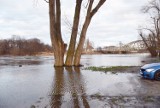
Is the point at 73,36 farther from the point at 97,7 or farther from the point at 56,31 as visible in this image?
the point at 97,7

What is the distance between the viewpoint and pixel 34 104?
7262 mm

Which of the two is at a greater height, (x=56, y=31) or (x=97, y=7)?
(x=97, y=7)

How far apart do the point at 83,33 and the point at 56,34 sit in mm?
2843

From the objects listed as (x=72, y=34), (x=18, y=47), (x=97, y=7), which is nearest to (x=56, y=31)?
(x=72, y=34)

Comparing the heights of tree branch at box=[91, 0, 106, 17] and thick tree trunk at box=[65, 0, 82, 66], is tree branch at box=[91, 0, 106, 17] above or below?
→ above

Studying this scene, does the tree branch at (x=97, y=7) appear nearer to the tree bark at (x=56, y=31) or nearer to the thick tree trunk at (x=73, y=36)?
the thick tree trunk at (x=73, y=36)

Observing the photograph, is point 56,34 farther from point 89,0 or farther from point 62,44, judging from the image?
point 89,0

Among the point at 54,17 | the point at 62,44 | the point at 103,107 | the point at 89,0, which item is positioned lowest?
the point at 103,107

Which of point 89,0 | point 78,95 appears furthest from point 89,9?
point 78,95

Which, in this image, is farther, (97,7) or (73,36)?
(73,36)

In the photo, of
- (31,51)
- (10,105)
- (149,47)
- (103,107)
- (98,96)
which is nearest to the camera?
(103,107)

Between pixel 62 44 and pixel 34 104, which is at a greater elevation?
pixel 62 44

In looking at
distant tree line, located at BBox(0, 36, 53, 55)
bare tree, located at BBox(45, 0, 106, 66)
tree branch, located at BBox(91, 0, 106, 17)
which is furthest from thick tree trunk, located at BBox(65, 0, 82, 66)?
distant tree line, located at BBox(0, 36, 53, 55)

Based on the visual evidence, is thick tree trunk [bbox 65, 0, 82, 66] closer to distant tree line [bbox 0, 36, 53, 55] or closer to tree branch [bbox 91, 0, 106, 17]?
tree branch [bbox 91, 0, 106, 17]
